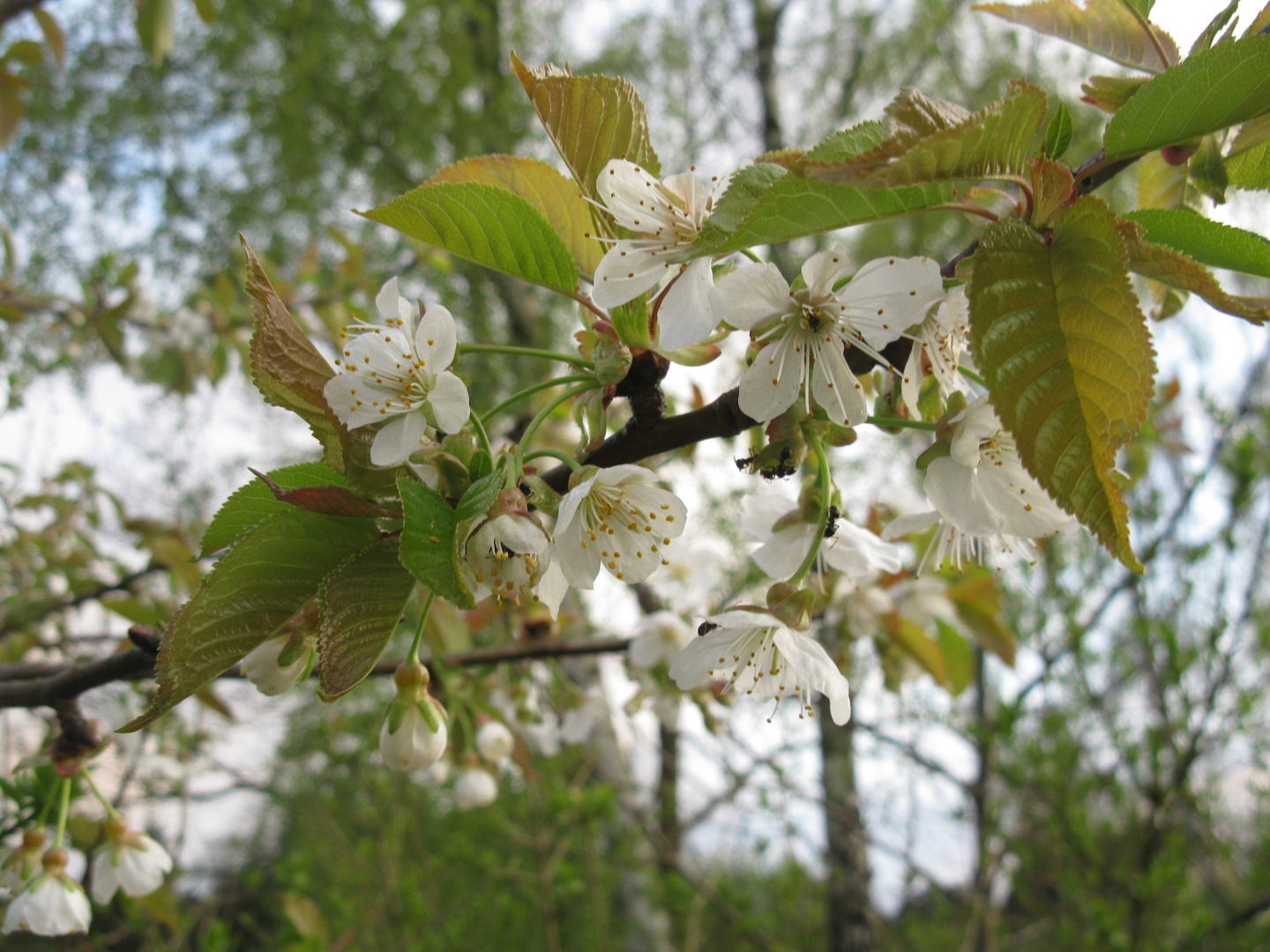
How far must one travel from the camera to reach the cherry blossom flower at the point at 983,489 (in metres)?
0.56

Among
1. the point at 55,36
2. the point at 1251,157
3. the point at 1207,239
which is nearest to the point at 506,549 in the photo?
the point at 1207,239

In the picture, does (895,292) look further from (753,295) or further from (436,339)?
(436,339)

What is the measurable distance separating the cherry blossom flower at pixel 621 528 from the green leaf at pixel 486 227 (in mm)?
167

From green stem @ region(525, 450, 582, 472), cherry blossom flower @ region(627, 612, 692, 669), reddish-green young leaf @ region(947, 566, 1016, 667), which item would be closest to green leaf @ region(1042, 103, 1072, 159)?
green stem @ region(525, 450, 582, 472)

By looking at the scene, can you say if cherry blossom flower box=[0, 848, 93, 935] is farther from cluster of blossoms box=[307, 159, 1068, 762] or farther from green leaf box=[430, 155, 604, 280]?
green leaf box=[430, 155, 604, 280]

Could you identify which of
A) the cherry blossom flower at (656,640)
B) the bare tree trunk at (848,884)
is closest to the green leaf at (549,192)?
the cherry blossom flower at (656,640)

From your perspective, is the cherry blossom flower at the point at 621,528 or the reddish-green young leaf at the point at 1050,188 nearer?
the reddish-green young leaf at the point at 1050,188

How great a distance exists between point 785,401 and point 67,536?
9.19 feet

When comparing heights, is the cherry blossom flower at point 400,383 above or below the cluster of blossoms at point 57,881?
above

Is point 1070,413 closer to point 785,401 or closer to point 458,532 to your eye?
point 785,401

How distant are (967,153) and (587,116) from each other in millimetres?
278

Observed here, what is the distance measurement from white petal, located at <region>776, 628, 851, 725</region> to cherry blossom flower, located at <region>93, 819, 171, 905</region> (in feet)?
3.12

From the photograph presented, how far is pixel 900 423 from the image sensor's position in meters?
0.60

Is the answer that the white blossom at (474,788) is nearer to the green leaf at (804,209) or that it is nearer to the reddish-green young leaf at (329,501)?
the reddish-green young leaf at (329,501)
